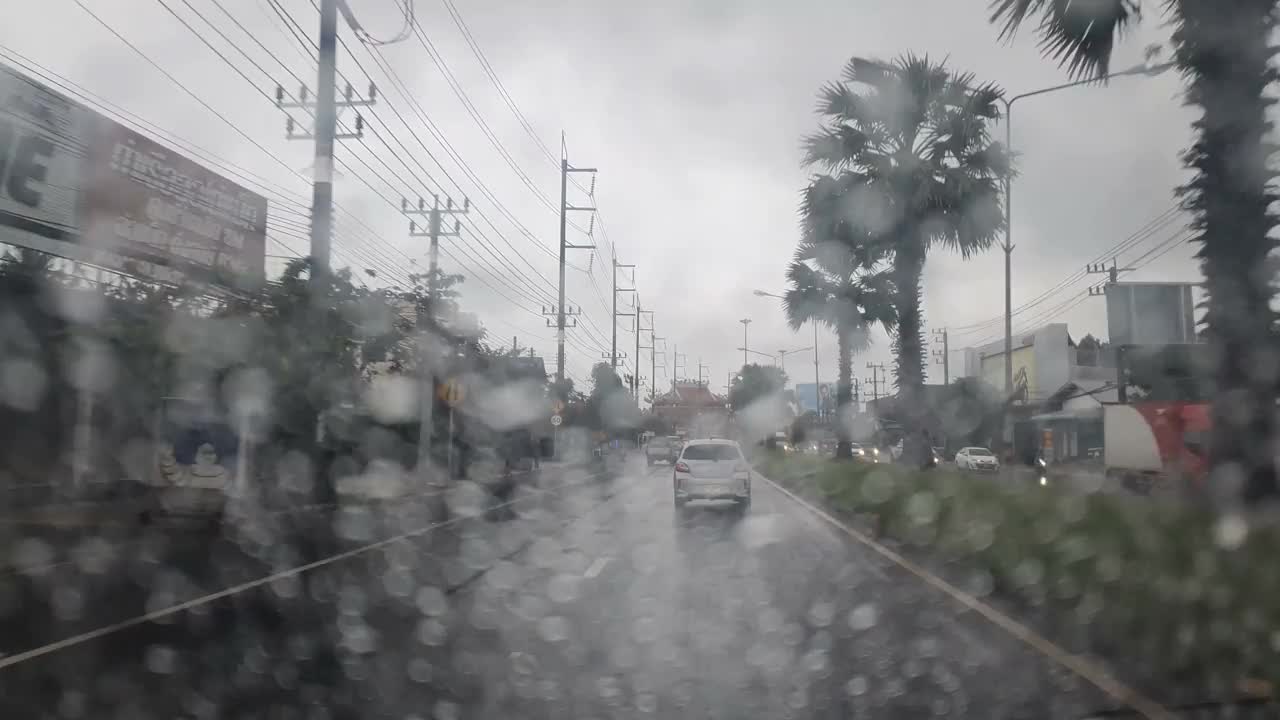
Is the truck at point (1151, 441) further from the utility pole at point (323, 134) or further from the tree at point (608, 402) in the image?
the tree at point (608, 402)

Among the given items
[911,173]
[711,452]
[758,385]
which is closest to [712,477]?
[711,452]

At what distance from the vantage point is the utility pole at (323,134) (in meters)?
22.6

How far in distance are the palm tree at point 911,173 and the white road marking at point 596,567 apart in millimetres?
11506

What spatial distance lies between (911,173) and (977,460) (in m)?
27.2

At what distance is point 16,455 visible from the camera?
74.5 ft

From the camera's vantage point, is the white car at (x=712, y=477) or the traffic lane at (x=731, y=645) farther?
the white car at (x=712, y=477)

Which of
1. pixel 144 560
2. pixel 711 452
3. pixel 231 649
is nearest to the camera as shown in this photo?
pixel 231 649

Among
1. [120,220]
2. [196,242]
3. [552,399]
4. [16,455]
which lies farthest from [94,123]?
[552,399]

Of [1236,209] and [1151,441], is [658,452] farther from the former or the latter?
[1236,209]

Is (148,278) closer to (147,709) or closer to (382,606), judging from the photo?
(382,606)

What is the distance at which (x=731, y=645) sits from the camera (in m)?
8.34

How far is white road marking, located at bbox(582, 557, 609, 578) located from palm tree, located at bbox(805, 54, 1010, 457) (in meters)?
11.5

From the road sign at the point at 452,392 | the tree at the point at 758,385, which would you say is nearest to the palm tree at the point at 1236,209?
the road sign at the point at 452,392

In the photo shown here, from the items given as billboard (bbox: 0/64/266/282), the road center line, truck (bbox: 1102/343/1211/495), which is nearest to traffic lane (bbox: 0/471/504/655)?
billboard (bbox: 0/64/266/282)
